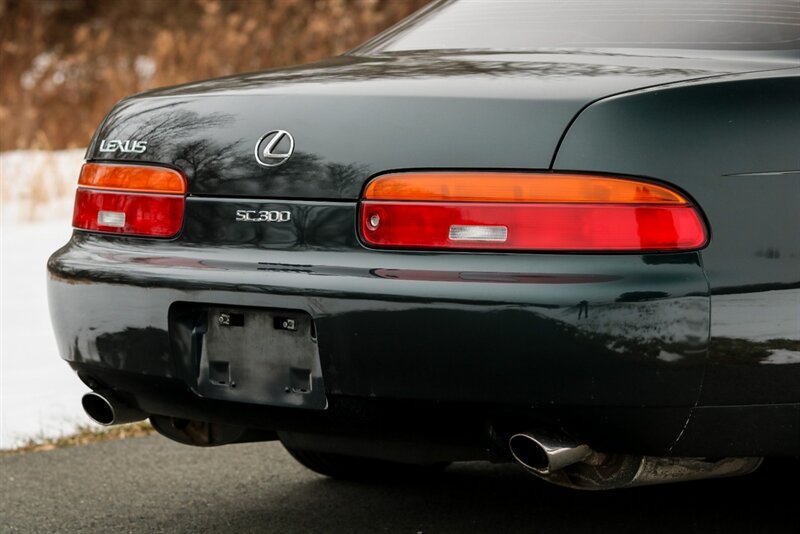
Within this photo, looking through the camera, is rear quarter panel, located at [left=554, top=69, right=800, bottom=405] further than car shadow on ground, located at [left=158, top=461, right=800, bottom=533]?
No

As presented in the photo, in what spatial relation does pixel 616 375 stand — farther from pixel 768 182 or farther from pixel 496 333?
pixel 768 182

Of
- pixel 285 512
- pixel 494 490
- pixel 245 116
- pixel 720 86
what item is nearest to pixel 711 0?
pixel 720 86

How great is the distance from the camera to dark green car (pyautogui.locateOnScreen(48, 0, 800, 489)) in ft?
8.75

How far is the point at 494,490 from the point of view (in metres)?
4.08

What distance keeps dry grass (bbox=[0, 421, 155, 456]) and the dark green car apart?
173 centimetres

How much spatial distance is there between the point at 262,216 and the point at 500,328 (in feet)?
2.04

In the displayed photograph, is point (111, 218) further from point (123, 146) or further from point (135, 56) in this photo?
point (135, 56)

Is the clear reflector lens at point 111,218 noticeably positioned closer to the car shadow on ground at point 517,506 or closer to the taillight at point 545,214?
the taillight at point 545,214

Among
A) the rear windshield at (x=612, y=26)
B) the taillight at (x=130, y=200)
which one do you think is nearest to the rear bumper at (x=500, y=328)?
the taillight at (x=130, y=200)

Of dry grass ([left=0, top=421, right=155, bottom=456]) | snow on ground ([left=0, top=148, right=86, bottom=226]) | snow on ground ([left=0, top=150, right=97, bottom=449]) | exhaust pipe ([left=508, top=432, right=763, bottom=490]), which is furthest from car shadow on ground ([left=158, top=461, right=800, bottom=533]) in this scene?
snow on ground ([left=0, top=148, right=86, bottom=226])

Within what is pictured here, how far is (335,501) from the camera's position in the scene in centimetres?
398

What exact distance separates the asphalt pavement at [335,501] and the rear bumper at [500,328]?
0.93 meters

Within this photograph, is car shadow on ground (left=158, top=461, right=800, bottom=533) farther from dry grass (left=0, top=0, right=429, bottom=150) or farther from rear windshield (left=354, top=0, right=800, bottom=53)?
dry grass (left=0, top=0, right=429, bottom=150)

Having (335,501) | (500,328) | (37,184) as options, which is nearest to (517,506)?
(335,501)
